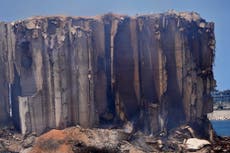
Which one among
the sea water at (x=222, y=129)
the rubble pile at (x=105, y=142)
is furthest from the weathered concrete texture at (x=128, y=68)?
the sea water at (x=222, y=129)

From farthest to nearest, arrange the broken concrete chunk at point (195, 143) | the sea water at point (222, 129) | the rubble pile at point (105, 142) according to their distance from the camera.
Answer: the sea water at point (222, 129)
the broken concrete chunk at point (195, 143)
the rubble pile at point (105, 142)

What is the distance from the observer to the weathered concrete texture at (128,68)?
38.7 m

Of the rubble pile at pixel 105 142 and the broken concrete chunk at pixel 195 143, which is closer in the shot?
the rubble pile at pixel 105 142

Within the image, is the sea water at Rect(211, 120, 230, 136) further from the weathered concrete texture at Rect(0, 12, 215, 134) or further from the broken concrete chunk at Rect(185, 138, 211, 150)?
the broken concrete chunk at Rect(185, 138, 211, 150)

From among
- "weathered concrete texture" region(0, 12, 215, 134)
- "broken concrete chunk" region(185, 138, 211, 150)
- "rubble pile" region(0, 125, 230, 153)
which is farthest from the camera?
"weathered concrete texture" region(0, 12, 215, 134)

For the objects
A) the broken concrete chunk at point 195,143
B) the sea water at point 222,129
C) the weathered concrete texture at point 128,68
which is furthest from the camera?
the sea water at point 222,129

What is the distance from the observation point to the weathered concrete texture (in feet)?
127

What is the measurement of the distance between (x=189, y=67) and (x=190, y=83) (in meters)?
1.39

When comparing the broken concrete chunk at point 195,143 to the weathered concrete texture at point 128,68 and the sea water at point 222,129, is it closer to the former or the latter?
the weathered concrete texture at point 128,68

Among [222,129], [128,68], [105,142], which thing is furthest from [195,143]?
[222,129]

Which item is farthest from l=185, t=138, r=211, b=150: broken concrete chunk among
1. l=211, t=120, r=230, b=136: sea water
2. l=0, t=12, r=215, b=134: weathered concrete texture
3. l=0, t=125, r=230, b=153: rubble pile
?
l=211, t=120, r=230, b=136: sea water

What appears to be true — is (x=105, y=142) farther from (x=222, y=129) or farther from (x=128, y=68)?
(x=222, y=129)

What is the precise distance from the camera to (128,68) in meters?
41.2

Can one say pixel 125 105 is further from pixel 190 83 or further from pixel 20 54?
pixel 20 54
